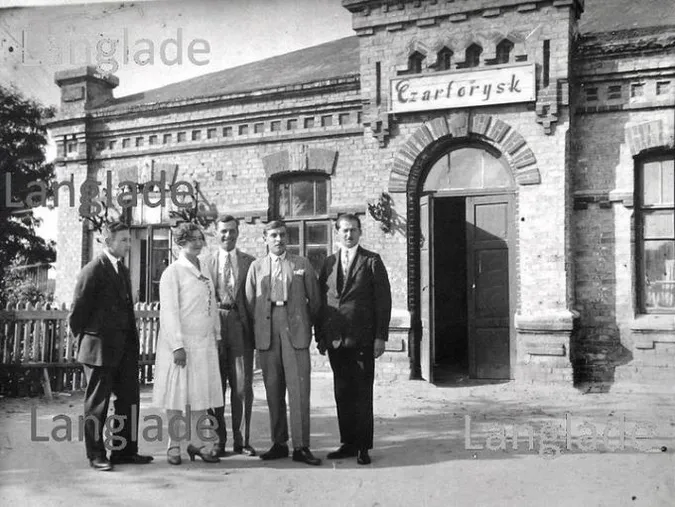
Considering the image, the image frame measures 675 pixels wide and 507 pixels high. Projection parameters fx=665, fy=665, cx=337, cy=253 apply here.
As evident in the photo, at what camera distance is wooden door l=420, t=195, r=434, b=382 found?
29.8ft

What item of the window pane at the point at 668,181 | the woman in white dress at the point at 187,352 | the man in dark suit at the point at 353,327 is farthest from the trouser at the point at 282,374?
the window pane at the point at 668,181

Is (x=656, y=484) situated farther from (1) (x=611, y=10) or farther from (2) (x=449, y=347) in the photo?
(1) (x=611, y=10)

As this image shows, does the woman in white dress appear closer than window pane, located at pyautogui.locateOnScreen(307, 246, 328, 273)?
Yes

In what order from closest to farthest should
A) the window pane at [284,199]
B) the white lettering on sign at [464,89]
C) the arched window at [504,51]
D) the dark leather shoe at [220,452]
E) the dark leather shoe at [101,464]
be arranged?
the dark leather shoe at [101,464] < the dark leather shoe at [220,452] < the white lettering on sign at [464,89] < the arched window at [504,51] < the window pane at [284,199]

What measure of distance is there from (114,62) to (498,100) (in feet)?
17.3

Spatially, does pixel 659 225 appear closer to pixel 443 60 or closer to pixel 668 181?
pixel 668 181

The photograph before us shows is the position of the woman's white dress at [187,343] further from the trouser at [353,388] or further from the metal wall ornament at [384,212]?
the metal wall ornament at [384,212]

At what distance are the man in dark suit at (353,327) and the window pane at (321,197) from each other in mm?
5089

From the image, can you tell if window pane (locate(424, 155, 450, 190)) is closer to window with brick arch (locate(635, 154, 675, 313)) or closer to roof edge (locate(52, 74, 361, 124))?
roof edge (locate(52, 74, 361, 124))

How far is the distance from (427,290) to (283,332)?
160 inches

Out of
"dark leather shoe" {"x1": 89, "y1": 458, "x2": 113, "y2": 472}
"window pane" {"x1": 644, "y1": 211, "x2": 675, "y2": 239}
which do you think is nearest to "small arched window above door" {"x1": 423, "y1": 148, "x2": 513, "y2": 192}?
"window pane" {"x1": 644, "y1": 211, "x2": 675, "y2": 239}

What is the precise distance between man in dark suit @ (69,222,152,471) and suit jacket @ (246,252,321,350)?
1.04m

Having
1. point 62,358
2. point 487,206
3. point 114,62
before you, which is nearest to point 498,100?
point 487,206

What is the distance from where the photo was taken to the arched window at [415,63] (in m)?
9.43
